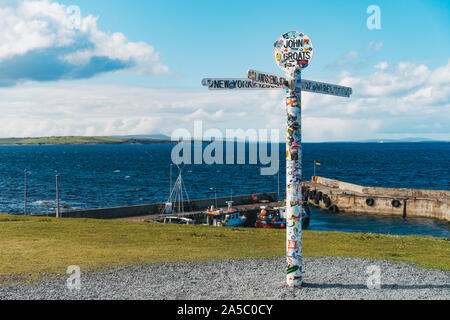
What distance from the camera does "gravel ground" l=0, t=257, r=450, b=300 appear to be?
36.3 ft

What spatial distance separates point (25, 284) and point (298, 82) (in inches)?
391

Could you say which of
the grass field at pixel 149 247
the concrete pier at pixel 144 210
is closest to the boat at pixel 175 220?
the concrete pier at pixel 144 210

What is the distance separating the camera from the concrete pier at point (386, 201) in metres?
57.5

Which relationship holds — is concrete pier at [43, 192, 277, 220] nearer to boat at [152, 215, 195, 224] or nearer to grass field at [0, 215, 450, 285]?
boat at [152, 215, 195, 224]

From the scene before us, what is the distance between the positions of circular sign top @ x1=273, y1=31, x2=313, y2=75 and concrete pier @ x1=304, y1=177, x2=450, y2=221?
51831 mm

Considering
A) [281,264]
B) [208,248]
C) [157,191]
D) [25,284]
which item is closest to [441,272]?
[281,264]

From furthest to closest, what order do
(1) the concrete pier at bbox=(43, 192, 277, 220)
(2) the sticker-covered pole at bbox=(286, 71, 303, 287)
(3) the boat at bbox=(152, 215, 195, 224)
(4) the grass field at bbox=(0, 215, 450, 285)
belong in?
(1) the concrete pier at bbox=(43, 192, 277, 220)
(3) the boat at bbox=(152, 215, 195, 224)
(4) the grass field at bbox=(0, 215, 450, 285)
(2) the sticker-covered pole at bbox=(286, 71, 303, 287)

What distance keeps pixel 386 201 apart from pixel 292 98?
181 feet

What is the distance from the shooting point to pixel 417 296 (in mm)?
11078

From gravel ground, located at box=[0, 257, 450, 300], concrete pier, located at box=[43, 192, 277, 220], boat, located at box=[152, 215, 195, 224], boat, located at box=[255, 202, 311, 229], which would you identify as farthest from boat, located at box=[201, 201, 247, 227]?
gravel ground, located at box=[0, 257, 450, 300]

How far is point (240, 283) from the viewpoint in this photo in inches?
474

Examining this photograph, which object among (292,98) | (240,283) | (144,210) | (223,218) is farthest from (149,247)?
(144,210)
